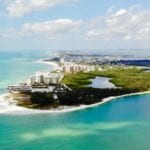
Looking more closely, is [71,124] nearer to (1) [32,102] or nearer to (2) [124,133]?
(2) [124,133]

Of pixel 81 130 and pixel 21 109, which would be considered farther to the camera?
pixel 21 109

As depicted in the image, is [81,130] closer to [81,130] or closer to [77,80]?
[81,130]

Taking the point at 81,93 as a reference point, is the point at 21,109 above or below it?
below

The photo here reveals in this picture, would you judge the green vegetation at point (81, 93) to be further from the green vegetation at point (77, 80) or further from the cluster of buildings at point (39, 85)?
the cluster of buildings at point (39, 85)

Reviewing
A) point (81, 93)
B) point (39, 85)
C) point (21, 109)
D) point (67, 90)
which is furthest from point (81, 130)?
point (39, 85)

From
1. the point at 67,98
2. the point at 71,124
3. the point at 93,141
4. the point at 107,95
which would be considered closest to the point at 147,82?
the point at 107,95

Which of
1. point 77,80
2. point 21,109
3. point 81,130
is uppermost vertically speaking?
point 77,80

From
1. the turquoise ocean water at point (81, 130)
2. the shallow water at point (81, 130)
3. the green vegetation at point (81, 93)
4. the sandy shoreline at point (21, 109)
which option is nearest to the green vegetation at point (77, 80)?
the green vegetation at point (81, 93)

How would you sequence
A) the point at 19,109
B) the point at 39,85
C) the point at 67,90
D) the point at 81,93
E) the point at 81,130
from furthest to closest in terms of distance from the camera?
the point at 39,85, the point at 67,90, the point at 81,93, the point at 19,109, the point at 81,130

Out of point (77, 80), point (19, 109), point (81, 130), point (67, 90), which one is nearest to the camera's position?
point (81, 130)
